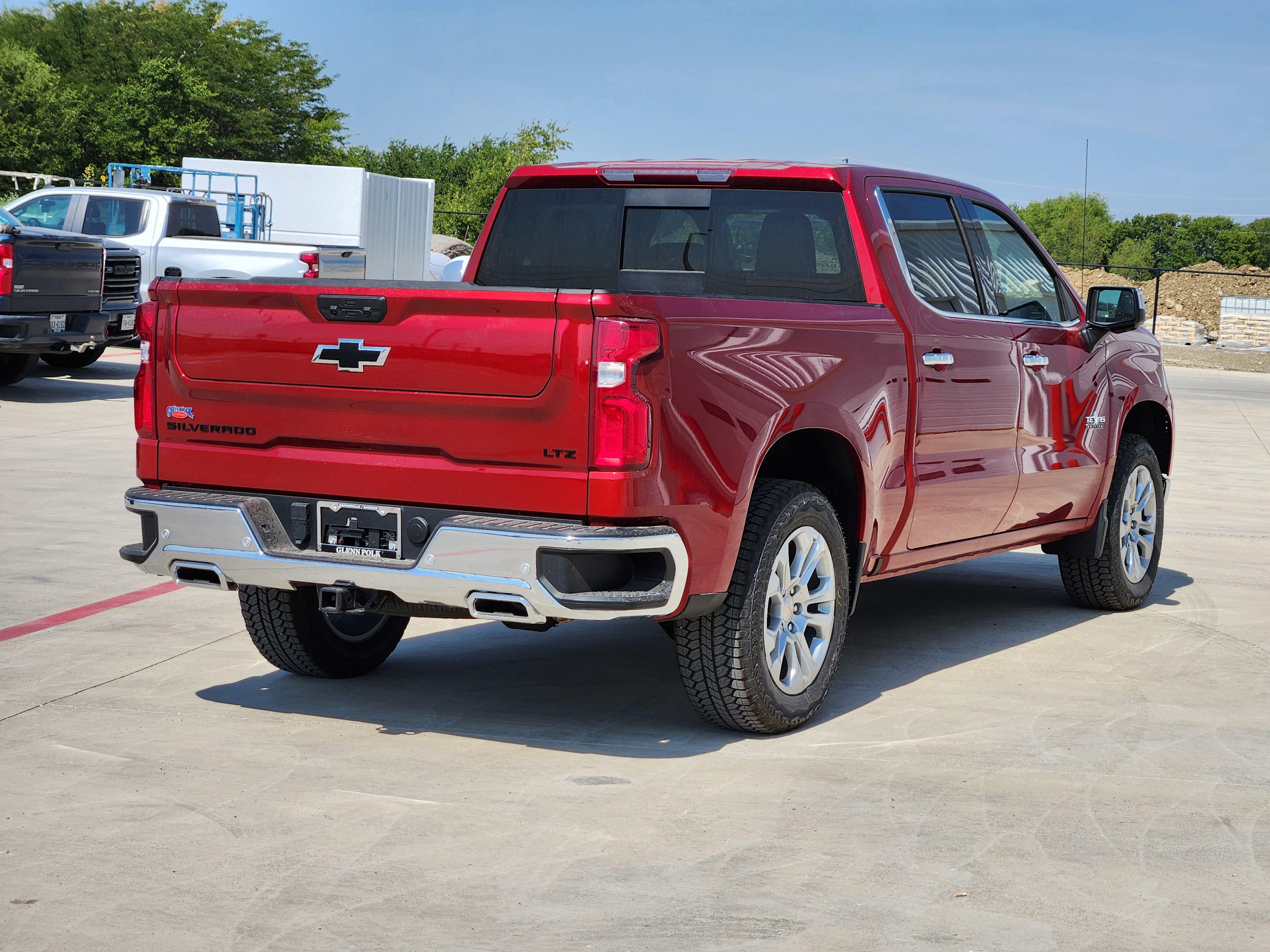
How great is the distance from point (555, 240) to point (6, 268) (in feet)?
35.5

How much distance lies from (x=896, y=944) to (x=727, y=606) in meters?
1.69

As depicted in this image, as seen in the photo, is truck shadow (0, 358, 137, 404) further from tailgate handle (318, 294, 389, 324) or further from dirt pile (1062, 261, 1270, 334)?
dirt pile (1062, 261, 1270, 334)

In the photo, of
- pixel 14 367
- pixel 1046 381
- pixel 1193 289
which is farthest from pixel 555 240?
pixel 1193 289

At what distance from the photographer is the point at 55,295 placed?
16469 millimetres

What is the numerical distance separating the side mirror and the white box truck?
27.0 meters

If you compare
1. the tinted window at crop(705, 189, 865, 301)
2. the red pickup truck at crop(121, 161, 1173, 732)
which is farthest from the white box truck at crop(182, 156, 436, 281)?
the tinted window at crop(705, 189, 865, 301)

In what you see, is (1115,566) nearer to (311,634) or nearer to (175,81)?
(311,634)

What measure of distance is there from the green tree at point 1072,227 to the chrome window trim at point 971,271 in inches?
3466

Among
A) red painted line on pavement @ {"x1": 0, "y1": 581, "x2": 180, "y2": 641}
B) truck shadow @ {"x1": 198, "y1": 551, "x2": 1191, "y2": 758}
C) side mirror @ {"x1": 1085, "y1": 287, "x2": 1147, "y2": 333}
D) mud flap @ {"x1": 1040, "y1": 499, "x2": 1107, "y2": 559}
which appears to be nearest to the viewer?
truck shadow @ {"x1": 198, "y1": 551, "x2": 1191, "y2": 758}

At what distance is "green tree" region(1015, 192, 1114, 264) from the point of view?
351ft

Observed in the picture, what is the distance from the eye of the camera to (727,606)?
533 cm

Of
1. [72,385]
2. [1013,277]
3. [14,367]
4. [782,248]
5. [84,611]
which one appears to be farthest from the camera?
[72,385]

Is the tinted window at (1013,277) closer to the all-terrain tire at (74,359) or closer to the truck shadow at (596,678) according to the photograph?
the truck shadow at (596,678)

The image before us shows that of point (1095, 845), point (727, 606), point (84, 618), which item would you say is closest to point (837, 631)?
point (727, 606)
